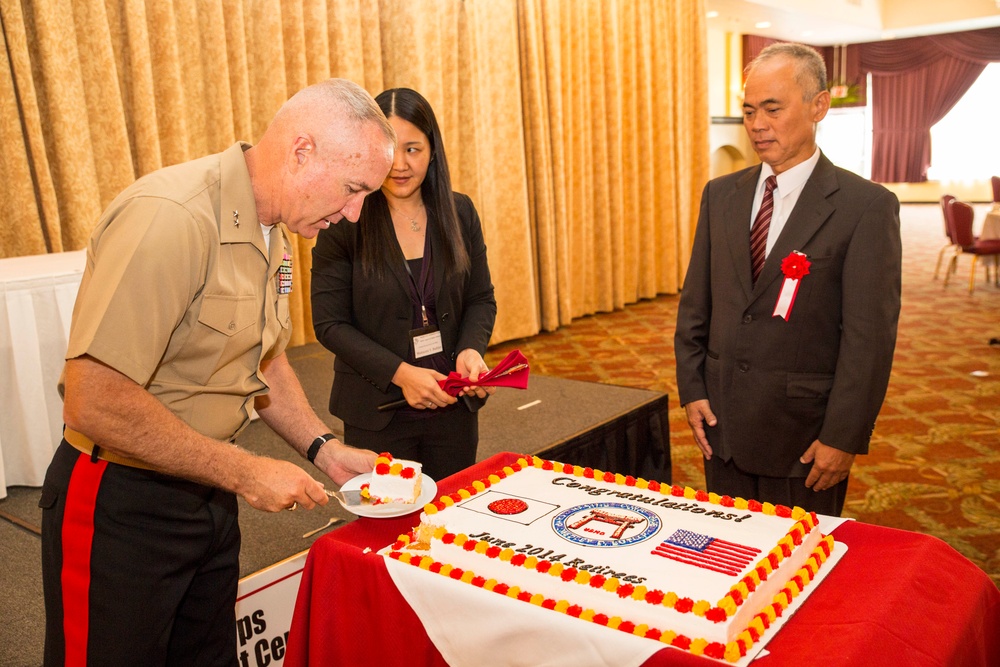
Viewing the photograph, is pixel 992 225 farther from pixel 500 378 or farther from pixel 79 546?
pixel 79 546

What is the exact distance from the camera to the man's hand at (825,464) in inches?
76.3

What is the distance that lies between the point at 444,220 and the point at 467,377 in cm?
43

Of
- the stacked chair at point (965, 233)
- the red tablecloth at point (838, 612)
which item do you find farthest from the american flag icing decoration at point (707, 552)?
the stacked chair at point (965, 233)

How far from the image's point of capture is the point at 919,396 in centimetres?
484

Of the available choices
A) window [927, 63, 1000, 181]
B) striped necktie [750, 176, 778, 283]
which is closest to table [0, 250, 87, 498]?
striped necktie [750, 176, 778, 283]

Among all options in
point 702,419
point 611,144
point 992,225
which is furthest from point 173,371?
point 992,225

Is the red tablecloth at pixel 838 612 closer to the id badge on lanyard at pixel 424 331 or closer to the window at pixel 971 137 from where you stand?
the id badge on lanyard at pixel 424 331

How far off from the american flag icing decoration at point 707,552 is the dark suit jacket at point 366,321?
2.88 feet

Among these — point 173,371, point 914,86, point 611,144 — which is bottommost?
point 173,371

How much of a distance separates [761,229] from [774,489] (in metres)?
0.67

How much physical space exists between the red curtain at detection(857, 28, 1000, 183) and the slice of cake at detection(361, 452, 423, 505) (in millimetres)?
17771

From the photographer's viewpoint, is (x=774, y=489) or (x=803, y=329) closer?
(x=803, y=329)

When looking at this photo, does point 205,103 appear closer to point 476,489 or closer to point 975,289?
point 476,489

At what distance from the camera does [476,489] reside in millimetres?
1650
